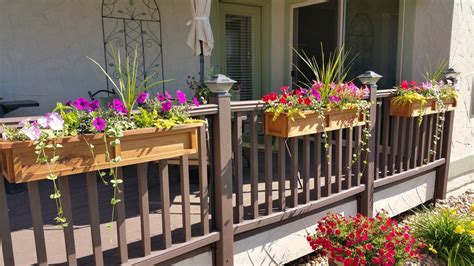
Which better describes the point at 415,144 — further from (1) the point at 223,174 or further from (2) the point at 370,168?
(1) the point at 223,174

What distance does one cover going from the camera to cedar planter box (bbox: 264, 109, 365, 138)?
257 centimetres

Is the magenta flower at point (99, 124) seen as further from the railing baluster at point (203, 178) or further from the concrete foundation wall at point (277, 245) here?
the concrete foundation wall at point (277, 245)

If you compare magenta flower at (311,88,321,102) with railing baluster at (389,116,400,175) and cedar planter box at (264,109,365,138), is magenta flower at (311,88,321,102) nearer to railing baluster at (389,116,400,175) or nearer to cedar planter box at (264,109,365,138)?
cedar planter box at (264,109,365,138)

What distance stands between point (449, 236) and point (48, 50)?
428 centimetres

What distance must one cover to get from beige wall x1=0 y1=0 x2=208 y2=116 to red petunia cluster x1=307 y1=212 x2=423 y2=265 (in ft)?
10.3

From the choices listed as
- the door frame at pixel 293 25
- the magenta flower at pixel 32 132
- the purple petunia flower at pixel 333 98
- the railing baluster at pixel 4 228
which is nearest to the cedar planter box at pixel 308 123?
the purple petunia flower at pixel 333 98

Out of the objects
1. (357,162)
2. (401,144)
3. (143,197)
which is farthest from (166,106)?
(401,144)

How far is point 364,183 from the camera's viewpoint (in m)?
3.42

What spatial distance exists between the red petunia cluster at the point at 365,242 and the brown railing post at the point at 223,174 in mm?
626

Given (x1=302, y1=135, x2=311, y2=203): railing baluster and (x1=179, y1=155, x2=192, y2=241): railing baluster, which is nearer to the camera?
(x1=179, y1=155, x2=192, y2=241): railing baluster

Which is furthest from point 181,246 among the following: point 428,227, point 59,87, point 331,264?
point 59,87

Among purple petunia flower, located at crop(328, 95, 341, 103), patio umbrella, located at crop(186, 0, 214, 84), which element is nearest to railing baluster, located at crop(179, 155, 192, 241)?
purple petunia flower, located at crop(328, 95, 341, 103)

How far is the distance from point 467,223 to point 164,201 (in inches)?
101

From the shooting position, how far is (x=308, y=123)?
106 inches
